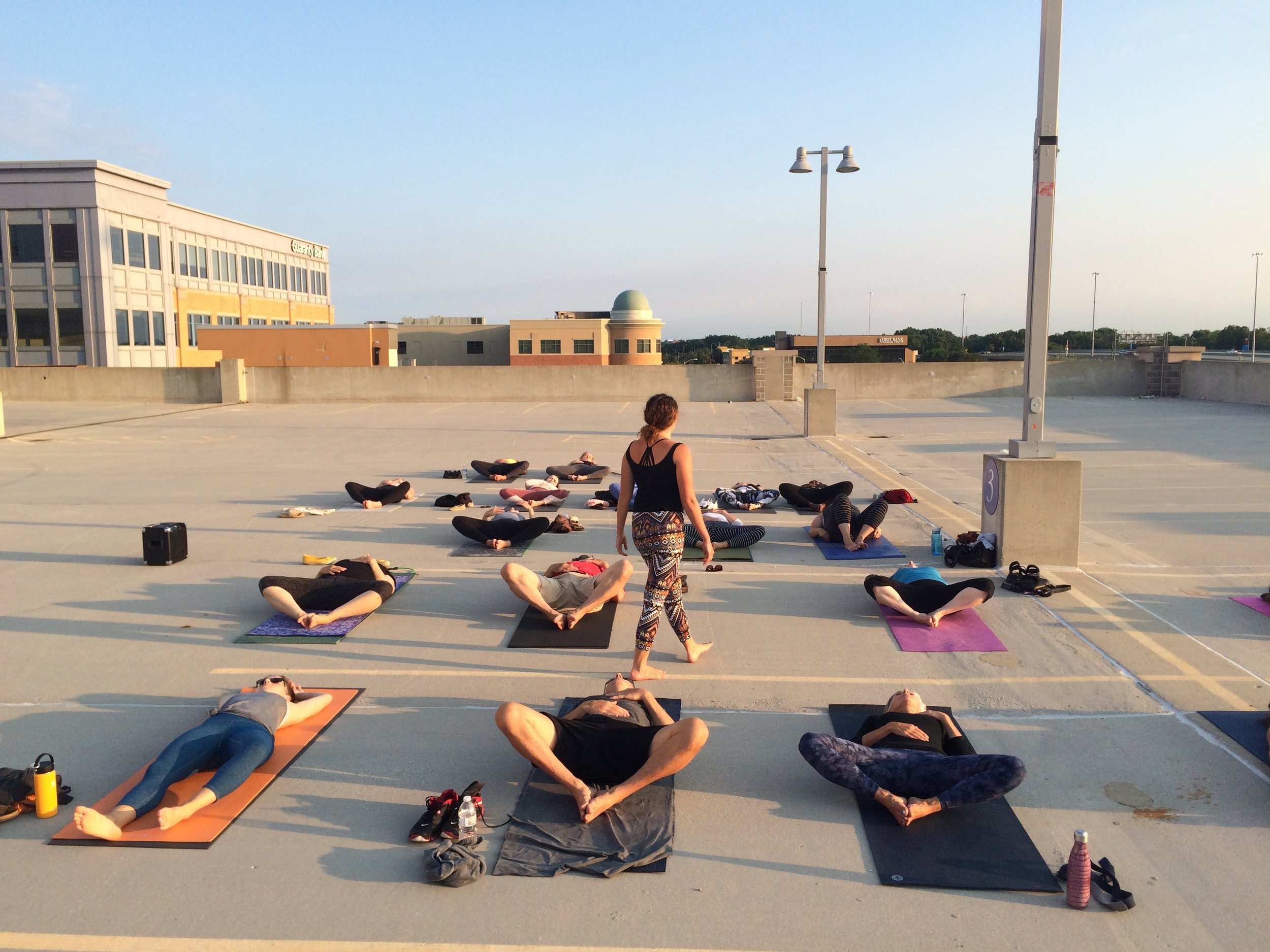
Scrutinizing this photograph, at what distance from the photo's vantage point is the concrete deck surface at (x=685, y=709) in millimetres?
3951

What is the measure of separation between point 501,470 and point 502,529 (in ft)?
19.3

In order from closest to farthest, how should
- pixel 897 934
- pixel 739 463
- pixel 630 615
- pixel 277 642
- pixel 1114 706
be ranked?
pixel 897 934 → pixel 1114 706 → pixel 277 642 → pixel 630 615 → pixel 739 463

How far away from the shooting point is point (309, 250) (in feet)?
292

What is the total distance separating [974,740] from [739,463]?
13.6 metres

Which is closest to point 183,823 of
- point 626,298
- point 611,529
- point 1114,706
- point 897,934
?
point 897,934

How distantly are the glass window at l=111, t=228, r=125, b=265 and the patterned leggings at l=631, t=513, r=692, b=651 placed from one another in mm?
63862

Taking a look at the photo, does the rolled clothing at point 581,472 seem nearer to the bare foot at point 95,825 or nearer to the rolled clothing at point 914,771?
the rolled clothing at point 914,771

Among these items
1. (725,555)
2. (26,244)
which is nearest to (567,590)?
(725,555)

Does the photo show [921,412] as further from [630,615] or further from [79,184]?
[79,184]

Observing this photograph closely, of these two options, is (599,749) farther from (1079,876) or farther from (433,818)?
(1079,876)

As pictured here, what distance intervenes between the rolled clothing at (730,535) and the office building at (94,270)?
58.2m

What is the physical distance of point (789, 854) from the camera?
14.6ft

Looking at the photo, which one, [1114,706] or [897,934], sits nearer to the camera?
Answer: [897,934]

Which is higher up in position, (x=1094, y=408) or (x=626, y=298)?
(x=626, y=298)
